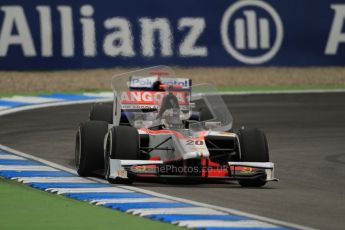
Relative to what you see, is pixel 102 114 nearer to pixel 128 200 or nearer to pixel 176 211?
pixel 128 200

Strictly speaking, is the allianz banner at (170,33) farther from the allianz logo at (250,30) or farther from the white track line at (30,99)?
the white track line at (30,99)

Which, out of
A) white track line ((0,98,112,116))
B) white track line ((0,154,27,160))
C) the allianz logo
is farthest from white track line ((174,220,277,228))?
the allianz logo

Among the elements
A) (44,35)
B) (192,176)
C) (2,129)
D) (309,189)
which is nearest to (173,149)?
(192,176)

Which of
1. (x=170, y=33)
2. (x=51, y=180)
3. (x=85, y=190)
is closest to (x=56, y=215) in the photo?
(x=85, y=190)

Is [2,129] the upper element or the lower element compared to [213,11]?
lower

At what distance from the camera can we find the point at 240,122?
21.9 metres

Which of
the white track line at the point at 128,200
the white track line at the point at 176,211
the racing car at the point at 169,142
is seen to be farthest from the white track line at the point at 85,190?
the white track line at the point at 176,211

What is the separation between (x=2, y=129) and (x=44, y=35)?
276 inches

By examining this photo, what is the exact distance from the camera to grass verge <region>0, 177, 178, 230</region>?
34.8 ft

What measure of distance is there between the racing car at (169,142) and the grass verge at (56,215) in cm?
126

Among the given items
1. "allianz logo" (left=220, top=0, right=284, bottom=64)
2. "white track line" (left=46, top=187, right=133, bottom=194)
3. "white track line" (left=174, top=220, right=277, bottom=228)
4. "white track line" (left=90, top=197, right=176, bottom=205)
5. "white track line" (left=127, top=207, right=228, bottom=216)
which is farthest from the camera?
"allianz logo" (left=220, top=0, right=284, bottom=64)

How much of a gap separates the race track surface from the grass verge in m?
1.27

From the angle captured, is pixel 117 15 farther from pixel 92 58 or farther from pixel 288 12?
pixel 288 12

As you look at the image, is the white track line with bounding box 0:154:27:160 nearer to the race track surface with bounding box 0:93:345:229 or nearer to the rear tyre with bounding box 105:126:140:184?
the race track surface with bounding box 0:93:345:229
